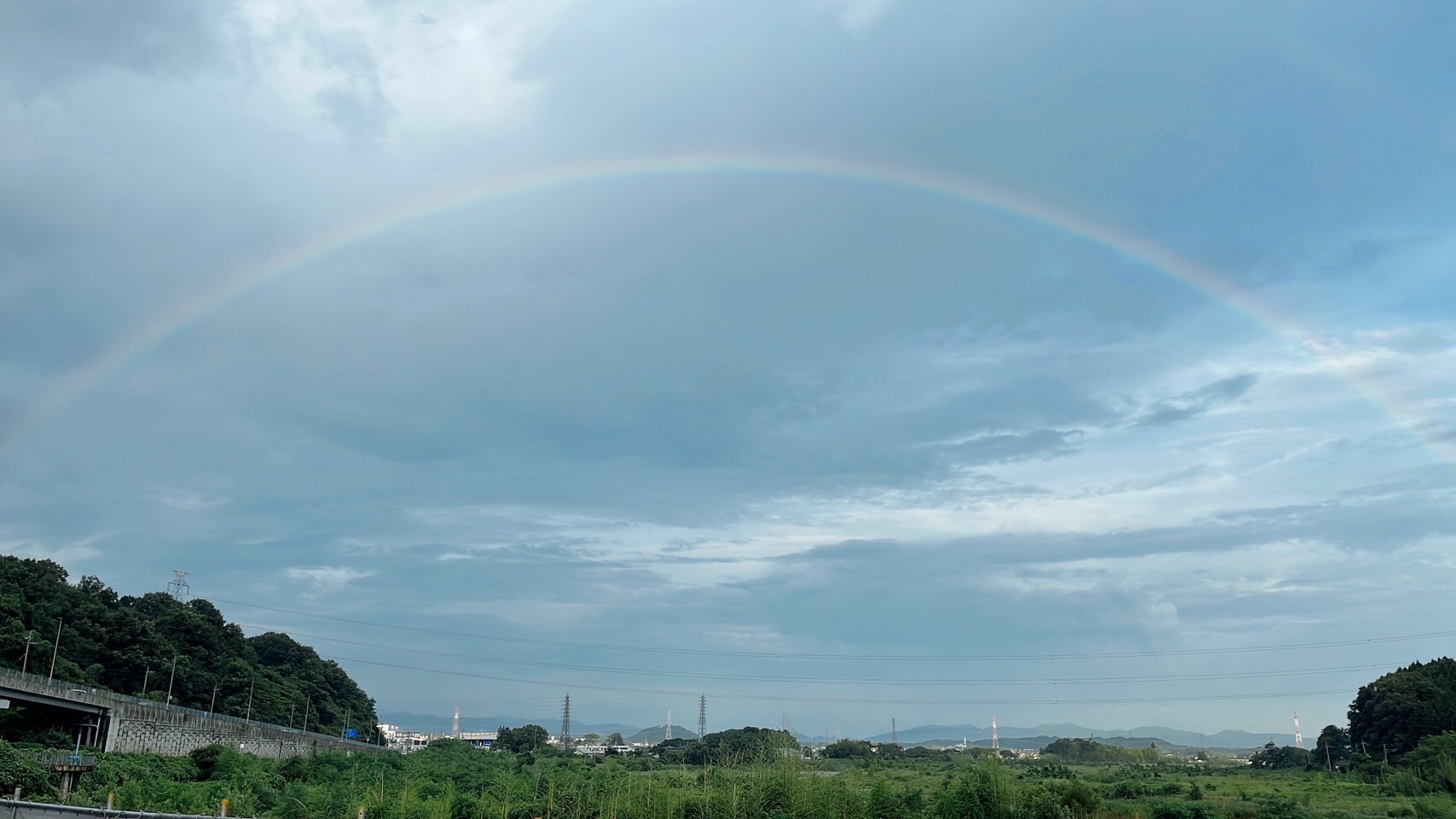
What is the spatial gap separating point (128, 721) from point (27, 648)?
1714cm

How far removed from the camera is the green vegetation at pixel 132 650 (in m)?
87.2

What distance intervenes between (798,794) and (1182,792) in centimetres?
3558

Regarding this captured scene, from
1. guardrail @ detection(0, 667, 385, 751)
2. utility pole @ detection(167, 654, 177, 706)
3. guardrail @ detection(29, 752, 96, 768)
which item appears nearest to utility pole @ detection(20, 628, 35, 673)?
guardrail @ detection(0, 667, 385, 751)

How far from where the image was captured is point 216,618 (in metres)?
123

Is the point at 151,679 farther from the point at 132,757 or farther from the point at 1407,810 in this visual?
the point at 1407,810

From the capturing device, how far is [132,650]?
98000 millimetres

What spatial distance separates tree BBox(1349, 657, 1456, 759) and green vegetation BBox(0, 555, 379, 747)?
339 feet

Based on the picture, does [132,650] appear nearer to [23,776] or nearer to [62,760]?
[62,760]

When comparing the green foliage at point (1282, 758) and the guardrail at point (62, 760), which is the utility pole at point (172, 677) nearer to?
the guardrail at point (62, 760)

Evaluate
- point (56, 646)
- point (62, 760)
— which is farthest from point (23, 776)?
point (56, 646)

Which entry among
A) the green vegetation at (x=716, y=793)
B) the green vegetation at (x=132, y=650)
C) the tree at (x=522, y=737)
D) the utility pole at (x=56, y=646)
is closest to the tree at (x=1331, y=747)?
the green vegetation at (x=716, y=793)

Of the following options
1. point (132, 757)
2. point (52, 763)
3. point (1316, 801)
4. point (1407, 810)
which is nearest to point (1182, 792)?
point (1316, 801)

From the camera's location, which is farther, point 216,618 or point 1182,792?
point 216,618

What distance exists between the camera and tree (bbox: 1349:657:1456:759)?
7600 centimetres
